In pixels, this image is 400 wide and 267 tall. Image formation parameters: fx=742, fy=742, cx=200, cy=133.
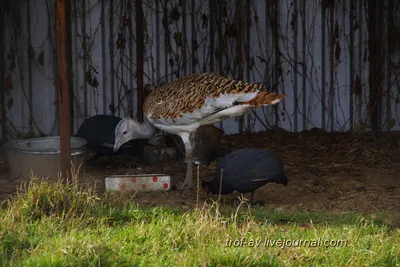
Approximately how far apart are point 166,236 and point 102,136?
336 cm

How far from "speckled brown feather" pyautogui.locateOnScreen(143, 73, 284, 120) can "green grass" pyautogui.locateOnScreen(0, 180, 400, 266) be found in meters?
1.58

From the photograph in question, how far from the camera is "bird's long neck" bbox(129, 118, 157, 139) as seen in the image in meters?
7.95

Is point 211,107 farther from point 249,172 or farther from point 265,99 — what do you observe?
point 249,172

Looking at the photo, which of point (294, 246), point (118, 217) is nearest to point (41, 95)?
point (118, 217)

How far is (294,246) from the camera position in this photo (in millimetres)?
4738

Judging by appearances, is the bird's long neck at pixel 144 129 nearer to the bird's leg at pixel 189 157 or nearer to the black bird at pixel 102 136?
the black bird at pixel 102 136

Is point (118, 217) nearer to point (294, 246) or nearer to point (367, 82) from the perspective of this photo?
point (294, 246)

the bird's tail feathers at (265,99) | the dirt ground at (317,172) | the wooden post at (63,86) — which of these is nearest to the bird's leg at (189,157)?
the dirt ground at (317,172)

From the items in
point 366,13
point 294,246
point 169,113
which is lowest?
point 294,246

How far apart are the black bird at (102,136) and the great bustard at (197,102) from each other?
0.72 m

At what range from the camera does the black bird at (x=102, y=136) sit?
8.09 metres

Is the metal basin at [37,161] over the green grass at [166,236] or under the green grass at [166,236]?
over

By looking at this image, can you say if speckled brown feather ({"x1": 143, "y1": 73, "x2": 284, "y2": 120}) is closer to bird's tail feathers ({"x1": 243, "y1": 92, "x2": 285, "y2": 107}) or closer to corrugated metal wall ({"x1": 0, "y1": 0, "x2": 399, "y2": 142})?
bird's tail feathers ({"x1": 243, "y1": 92, "x2": 285, "y2": 107})

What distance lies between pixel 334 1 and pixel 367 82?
1.11 m
